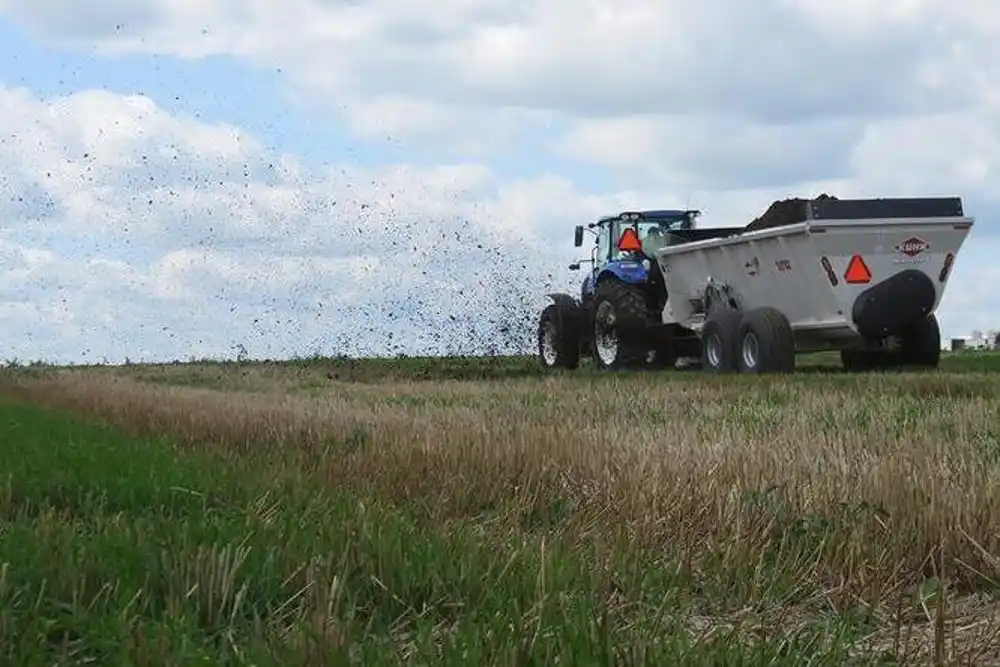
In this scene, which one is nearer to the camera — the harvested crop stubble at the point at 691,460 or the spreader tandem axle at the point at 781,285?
the harvested crop stubble at the point at 691,460

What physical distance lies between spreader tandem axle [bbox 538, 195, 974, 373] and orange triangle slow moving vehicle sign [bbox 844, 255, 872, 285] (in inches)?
0.6

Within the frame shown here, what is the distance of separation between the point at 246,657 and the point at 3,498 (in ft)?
9.90

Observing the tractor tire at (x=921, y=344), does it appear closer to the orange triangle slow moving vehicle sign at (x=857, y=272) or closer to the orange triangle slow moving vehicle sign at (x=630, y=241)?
the orange triangle slow moving vehicle sign at (x=857, y=272)

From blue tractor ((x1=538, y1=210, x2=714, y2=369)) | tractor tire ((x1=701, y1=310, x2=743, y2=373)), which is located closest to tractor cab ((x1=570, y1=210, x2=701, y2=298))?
blue tractor ((x1=538, y1=210, x2=714, y2=369))

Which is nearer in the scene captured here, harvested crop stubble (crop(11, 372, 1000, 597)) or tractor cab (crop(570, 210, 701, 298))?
harvested crop stubble (crop(11, 372, 1000, 597))

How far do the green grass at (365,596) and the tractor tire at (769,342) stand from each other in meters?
12.0

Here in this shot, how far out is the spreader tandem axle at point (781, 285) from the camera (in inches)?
649

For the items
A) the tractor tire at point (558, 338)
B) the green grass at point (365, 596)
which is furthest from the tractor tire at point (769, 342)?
the green grass at point (365, 596)

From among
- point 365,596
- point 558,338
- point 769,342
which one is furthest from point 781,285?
point 365,596

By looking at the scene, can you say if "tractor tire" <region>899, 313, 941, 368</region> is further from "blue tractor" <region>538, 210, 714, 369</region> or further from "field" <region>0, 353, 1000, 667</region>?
"field" <region>0, 353, 1000, 667</region>

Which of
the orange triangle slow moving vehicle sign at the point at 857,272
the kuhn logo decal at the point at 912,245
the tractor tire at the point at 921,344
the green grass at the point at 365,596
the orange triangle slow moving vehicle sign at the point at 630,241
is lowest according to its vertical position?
the green grass at the point at 365,596

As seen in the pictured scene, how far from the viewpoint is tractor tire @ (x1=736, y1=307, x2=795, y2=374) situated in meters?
16.8

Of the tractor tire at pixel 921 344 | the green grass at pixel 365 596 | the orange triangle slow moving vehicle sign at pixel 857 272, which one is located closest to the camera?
the green grass at pixel 365 596

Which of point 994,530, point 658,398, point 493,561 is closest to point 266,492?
point 493,561
